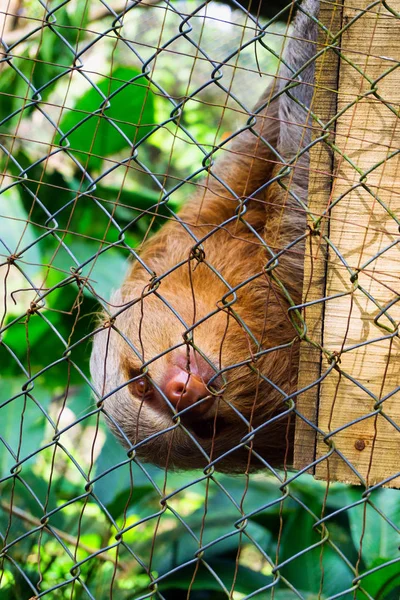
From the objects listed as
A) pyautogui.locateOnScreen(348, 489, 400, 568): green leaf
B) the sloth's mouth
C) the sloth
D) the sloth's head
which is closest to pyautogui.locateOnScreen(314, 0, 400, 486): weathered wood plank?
the sloth

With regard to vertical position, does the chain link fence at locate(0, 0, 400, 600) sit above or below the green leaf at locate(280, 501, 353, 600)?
above

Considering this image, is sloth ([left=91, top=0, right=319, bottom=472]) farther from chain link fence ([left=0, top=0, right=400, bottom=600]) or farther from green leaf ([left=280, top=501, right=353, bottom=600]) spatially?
green leaf ([left=280, top=501, right=353, bottom=600])

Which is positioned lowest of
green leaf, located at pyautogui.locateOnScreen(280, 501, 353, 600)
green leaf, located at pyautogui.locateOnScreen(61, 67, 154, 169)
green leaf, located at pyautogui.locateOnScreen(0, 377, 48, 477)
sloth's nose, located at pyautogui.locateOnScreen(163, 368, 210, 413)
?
green leaf, located at pyautogui.locateOnScreen(280, 501, 353, 600)

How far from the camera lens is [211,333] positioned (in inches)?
142

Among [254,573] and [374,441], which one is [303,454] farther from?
[254,573]

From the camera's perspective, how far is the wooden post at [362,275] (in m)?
2.35

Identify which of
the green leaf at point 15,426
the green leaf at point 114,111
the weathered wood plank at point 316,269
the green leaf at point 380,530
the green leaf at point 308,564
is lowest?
the green leaf at point 308,564

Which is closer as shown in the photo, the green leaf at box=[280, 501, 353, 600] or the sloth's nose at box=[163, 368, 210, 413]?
the sloth's nose at box=[163, 368, 210, 413]

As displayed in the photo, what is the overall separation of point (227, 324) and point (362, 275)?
0.52 meters

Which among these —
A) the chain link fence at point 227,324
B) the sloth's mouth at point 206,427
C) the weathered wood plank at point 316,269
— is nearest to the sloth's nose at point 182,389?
the chain link fence at point 227,324

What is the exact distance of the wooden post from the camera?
2.35m

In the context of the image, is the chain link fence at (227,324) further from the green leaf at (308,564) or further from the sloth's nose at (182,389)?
the sloth's nose at (182,389)

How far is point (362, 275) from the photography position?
2379 millimetres

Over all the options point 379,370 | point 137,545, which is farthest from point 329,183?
point 137,545
